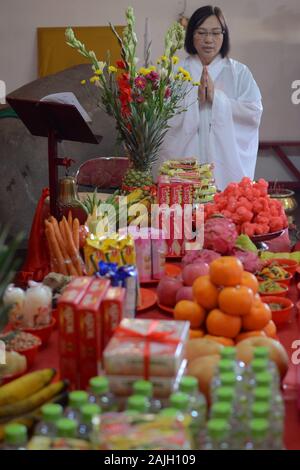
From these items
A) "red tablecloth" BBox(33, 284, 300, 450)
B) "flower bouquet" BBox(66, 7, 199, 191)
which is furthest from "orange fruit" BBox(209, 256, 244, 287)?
"flower bouquet" BBox(66, 7, 199, 191)

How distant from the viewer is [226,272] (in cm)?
195

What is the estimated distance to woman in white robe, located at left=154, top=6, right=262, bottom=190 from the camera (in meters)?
5.18

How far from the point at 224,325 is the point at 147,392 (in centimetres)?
58

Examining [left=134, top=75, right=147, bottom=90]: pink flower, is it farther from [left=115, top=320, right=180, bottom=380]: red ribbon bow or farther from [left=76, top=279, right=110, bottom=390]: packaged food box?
[left=115, top=320, right=180, bottom=380]: red ribbon bow

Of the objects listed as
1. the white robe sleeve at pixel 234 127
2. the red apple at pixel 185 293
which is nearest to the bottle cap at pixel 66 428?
the red apple at pixel 185 293

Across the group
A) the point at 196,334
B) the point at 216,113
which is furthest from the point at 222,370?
the point at 216,113

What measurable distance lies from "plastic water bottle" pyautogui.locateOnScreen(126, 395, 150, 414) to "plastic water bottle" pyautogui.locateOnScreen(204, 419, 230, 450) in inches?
4.8

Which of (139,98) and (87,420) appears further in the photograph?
(139,98)

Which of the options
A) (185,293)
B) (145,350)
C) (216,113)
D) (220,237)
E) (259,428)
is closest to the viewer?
(259,428)

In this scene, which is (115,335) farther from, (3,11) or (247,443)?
(3,11)

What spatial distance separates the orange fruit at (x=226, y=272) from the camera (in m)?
1.95

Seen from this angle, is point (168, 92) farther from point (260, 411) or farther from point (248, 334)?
point (260, 411)

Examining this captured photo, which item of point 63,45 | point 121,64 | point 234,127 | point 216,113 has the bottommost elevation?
point 234,127
